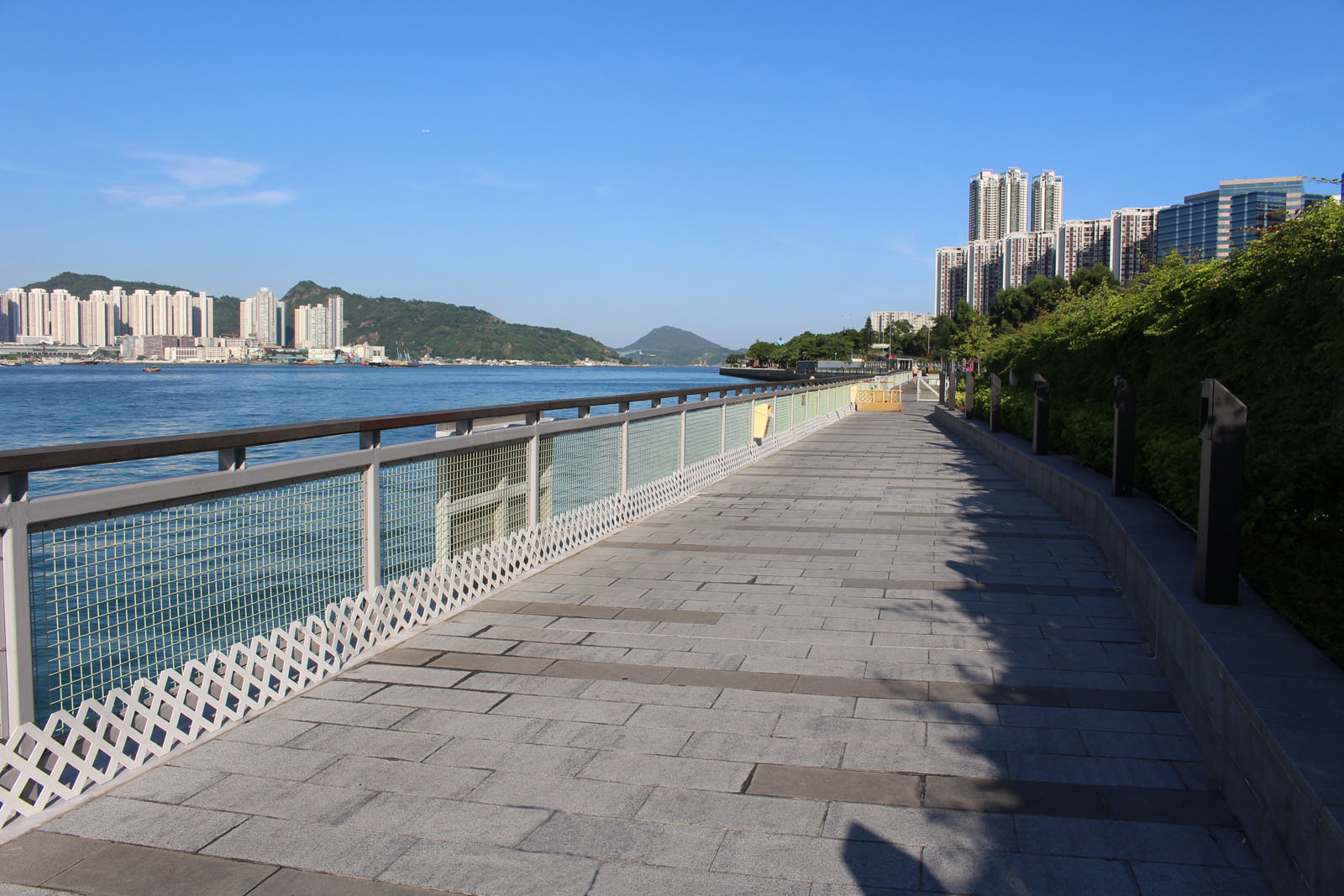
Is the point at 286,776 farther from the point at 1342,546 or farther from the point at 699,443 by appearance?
the point at 699,443

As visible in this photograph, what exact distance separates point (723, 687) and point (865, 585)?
2588 millimetres

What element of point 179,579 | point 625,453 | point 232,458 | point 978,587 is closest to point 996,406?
point 625,453

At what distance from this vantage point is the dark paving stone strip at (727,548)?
8195mm

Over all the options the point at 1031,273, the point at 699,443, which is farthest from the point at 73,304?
the point at 699,443

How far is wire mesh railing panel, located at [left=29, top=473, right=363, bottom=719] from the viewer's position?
3.39 metres

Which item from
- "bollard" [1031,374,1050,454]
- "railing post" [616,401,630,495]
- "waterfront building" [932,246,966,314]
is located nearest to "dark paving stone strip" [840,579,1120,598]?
"railing post" [616,401,630,495]

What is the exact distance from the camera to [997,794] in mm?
3410

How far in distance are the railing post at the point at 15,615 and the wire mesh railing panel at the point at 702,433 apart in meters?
9.24

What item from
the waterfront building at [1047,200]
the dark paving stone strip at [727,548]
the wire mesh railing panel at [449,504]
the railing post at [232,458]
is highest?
the waterfront building at [1047,200]

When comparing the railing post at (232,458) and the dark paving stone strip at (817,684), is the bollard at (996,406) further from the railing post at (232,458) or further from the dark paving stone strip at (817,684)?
the railing post at (232,458)

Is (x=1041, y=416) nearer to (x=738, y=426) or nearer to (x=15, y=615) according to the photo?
(x=738, y=426)

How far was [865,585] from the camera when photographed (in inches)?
273

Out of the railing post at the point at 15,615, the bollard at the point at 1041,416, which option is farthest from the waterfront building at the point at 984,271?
the railing post at the point at 15,615

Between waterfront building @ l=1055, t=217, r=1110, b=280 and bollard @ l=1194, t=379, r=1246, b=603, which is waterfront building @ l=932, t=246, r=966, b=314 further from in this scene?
bollard @ l=1194, t=379, r=1246, b=603
